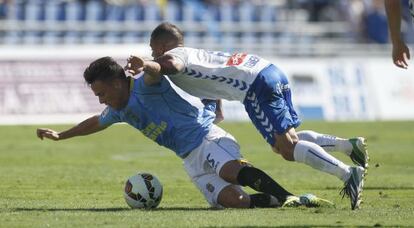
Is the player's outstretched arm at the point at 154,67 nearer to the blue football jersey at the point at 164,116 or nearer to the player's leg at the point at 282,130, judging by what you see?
the blue football jersey at the point at 164,116

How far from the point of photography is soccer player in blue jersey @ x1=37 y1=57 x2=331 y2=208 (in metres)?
11.0

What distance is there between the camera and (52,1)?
33250 mm

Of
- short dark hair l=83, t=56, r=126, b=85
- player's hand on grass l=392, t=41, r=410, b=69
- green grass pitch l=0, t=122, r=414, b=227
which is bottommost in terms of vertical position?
green grass pitch l=0, t=122, r=414, b=227

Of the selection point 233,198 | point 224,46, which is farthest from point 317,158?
point 224,46

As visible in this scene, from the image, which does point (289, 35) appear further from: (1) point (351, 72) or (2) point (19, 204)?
(2) point (19, 204)

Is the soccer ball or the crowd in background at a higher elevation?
the soccer ball

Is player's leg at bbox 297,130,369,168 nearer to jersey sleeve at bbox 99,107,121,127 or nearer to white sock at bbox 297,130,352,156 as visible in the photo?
white sock at bbox 297,130,352,156

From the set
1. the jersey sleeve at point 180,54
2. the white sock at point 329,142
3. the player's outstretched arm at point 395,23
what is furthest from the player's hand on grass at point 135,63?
the white sock at point 329,142

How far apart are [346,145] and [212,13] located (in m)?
23.5

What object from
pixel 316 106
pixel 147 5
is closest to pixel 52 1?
pixel 147 5

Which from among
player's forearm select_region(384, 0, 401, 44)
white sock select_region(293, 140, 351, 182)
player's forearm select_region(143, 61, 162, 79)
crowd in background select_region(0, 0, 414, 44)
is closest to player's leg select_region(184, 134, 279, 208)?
white sock select_region(293, 140, 351, 182)

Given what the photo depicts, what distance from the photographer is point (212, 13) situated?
34875 millimetres

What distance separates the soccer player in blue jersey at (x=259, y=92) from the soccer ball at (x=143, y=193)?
42.3 inches

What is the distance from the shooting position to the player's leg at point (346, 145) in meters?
11.7
